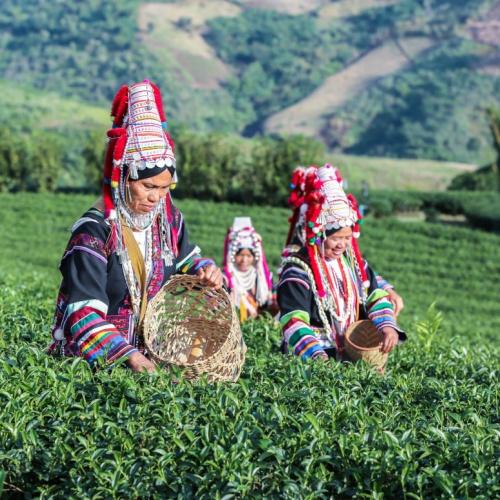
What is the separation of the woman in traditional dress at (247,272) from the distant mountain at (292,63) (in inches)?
3289

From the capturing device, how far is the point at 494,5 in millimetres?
143750

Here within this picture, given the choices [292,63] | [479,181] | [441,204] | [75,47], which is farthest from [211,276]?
[75,47]

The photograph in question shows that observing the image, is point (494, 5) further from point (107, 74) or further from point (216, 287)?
point (216, 287)

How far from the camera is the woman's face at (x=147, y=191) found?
4713mm

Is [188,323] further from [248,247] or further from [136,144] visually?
[248,247]

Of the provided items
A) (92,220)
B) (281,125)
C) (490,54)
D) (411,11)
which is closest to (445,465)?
(92,220)

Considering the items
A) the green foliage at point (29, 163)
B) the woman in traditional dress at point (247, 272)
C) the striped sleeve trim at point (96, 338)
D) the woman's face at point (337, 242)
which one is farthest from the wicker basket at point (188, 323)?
the green foliage at point (29, 163)

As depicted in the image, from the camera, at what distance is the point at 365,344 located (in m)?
5.73

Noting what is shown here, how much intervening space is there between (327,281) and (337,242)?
9.6 inches

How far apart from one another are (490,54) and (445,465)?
127m

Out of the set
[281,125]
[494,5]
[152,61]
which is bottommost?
[281,125]

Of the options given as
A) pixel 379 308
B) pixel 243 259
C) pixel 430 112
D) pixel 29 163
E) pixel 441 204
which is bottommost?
pixel 441 204

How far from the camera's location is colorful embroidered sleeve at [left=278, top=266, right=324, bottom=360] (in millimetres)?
5484

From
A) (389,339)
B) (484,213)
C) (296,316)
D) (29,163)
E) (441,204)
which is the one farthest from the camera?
(29,163)
